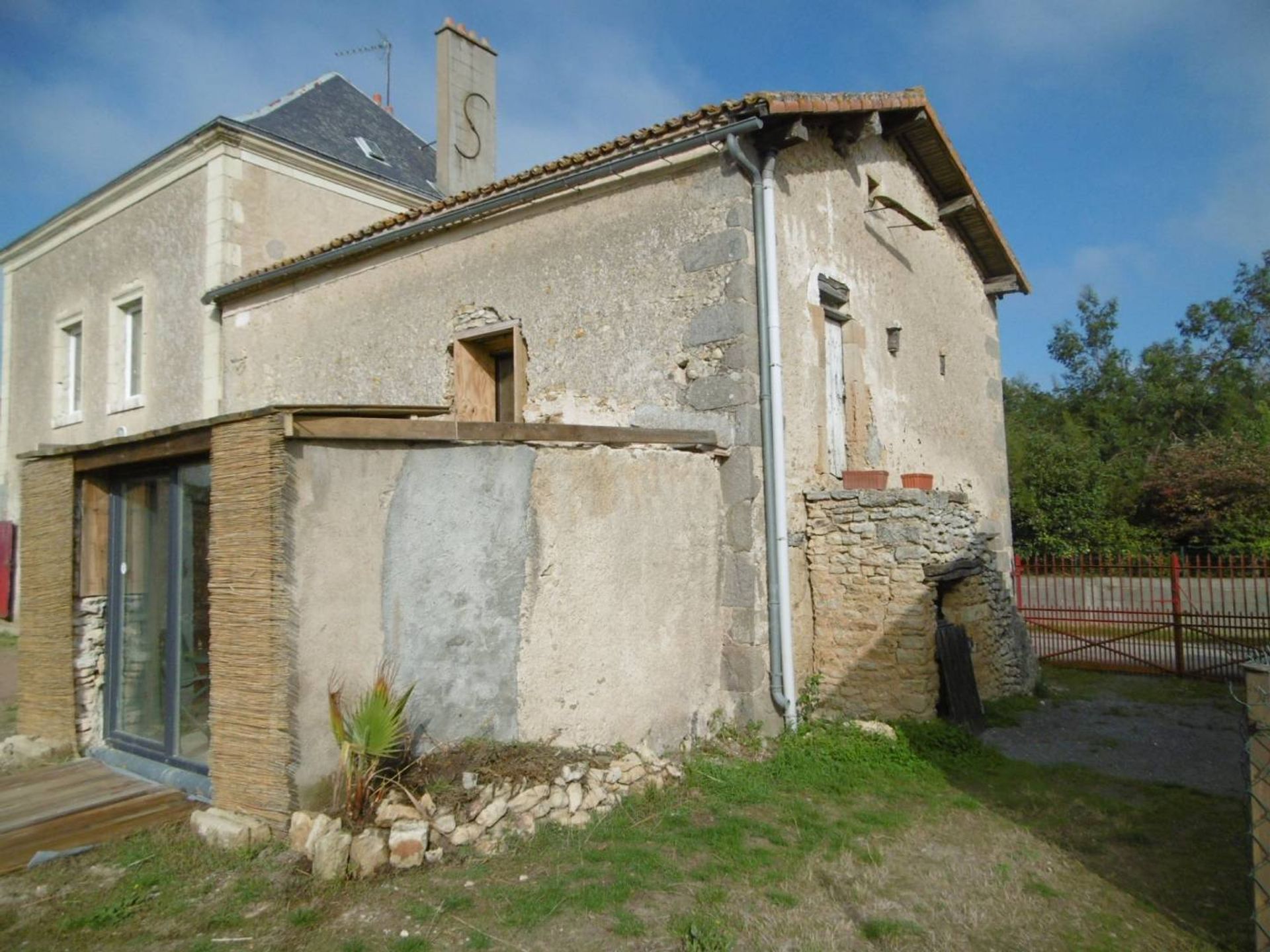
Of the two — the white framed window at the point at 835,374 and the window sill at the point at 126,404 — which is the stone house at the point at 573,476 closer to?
the white framed window at the point at 835,374

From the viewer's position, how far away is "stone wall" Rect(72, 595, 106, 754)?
5777mm

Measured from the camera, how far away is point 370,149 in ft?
45.2

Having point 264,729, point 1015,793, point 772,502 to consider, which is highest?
point 772,502

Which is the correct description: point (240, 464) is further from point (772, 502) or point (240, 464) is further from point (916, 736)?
point (916, 736)

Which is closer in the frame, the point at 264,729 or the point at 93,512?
the point at 264,729

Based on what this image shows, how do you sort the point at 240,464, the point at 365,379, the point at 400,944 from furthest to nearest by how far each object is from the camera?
the point at 365,379 < the point at 240,464 < the point at 400,944

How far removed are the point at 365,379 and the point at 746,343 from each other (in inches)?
191

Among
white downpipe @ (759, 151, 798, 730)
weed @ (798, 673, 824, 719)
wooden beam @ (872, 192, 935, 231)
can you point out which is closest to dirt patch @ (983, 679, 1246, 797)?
weed @ (798, 673, 824, 719)

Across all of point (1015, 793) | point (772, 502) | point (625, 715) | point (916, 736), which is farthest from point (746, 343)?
point (1015, 793)

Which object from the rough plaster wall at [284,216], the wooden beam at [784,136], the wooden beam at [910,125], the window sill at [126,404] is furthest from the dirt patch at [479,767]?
the window sill at [126,404]

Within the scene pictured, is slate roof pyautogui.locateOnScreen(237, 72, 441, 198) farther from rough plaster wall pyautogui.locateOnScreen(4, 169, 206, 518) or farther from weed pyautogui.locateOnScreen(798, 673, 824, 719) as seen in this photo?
weed pyautogui.locateOnScreen(798, 673, 824, 719)

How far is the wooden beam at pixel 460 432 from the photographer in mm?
4500

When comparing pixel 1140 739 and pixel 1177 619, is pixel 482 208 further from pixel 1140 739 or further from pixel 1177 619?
pixel 1177 619

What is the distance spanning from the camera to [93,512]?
584 cm
